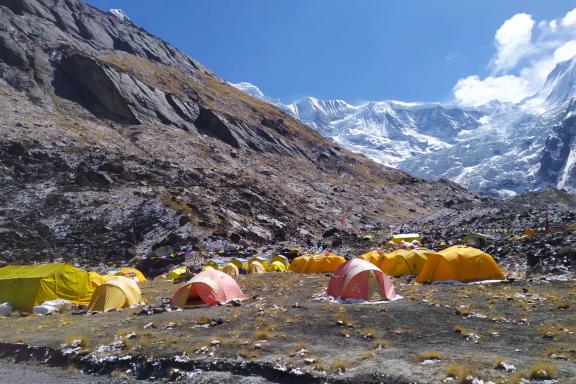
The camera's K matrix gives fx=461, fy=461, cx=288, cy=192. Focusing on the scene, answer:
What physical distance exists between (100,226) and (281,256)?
19127 millimetres

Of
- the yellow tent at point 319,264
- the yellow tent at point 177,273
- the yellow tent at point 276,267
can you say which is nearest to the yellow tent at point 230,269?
the yellow tent at point 177,273

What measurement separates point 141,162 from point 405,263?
44.4 metres

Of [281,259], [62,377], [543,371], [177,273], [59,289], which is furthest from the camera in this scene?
[281,259]

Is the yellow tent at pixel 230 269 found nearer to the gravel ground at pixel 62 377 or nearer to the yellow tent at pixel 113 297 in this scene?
the yellow tent at pixel 113 297

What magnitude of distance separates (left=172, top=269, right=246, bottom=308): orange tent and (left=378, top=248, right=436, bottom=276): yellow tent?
12.1 meters

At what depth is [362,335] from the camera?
14219 mm

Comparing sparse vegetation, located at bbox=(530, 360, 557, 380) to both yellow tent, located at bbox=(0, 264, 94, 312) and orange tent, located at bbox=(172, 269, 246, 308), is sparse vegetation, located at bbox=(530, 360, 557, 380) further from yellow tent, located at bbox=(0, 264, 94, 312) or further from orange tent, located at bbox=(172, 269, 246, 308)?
yellow tent, located at bbox=(0, 264, 94, 312)

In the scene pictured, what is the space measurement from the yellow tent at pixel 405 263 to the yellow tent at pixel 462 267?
5121 mm

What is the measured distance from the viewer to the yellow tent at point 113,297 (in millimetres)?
22234

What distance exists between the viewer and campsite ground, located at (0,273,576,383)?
36.1 ft

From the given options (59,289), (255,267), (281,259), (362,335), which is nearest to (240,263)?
(255,267)

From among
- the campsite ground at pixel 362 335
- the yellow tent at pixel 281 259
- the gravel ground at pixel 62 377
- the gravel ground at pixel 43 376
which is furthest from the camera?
the yellow tent at pixel 281 259

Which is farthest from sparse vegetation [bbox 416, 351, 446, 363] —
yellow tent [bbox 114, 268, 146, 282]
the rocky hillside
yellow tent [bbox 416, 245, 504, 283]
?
the rocky hillside

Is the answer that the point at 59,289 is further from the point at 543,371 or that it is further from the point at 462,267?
the point at 543,371
